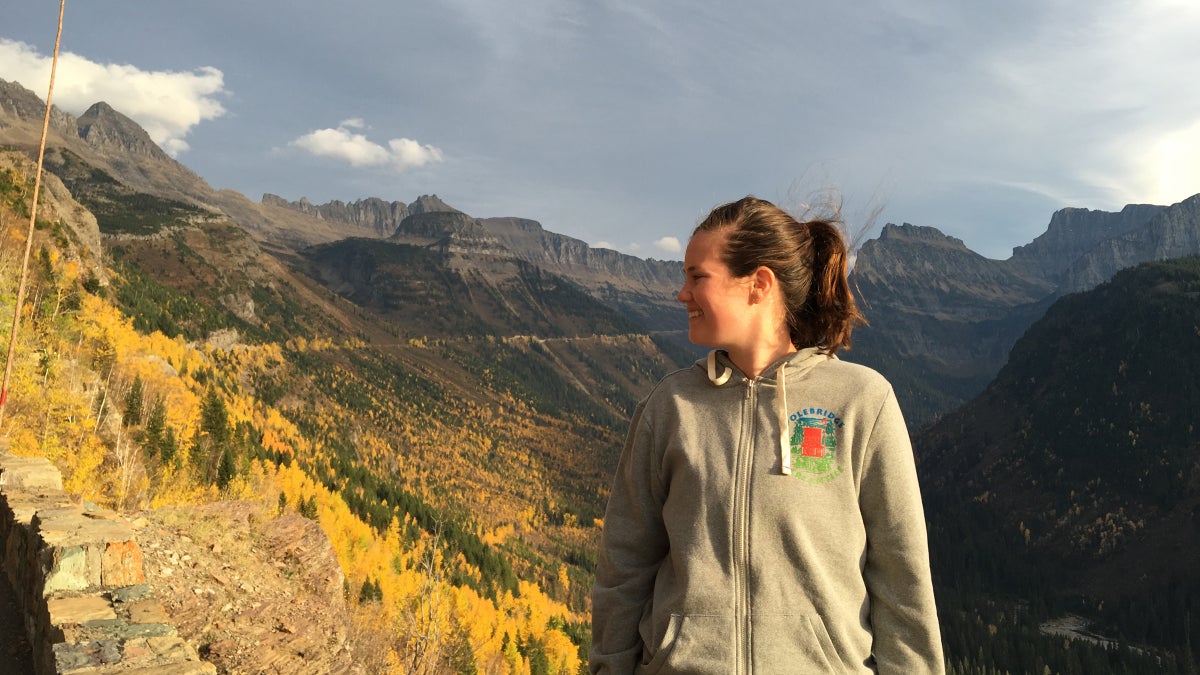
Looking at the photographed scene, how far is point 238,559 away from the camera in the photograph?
2009 cm

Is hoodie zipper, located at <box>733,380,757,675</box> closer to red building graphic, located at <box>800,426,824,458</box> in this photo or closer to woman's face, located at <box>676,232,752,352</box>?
red building graphic, located at <box>800,426,824,458</box>

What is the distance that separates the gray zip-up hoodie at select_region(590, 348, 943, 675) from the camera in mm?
3416

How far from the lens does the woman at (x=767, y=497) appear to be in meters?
3.43

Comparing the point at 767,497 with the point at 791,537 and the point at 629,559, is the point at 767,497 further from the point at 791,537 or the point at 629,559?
the point at 629,559

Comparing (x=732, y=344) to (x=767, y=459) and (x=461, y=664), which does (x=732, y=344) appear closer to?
(x=767, y=459)

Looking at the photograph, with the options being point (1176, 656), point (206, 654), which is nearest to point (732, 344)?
point (206, 654)

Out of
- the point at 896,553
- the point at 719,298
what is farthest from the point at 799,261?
the point at 896,553

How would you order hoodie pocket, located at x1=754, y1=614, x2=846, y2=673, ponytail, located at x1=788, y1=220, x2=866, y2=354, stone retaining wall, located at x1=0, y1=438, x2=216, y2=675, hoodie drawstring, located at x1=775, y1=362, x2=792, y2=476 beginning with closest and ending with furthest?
hoodie pocket, located at x1=754, y1=614, x2=846, y2=673, hoodie drawstring, located at x1=775, y1=362, x2=792, y2=476, ponytail, located at x1=788, y1=220, x2=866, y2=354, stone retaining wall, located at x1=0, y1=438, x2=216, y2=675

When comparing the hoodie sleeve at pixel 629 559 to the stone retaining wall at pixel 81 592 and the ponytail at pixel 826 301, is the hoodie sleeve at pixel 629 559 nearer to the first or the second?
the ponytail at pixel 826 301

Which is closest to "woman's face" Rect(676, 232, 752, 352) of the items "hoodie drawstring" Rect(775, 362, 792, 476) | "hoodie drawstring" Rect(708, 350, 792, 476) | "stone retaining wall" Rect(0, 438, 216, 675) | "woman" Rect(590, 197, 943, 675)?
"woman" Rect(590, 197, 943, 675)

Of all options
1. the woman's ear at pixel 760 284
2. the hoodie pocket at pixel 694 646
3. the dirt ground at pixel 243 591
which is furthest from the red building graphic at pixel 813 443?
the dirt ground at pixel 243 591

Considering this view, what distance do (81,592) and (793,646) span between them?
11.4 meters

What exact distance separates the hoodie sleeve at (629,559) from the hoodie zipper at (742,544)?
19.5 inches

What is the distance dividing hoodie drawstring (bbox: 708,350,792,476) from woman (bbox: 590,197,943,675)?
0.01 m
